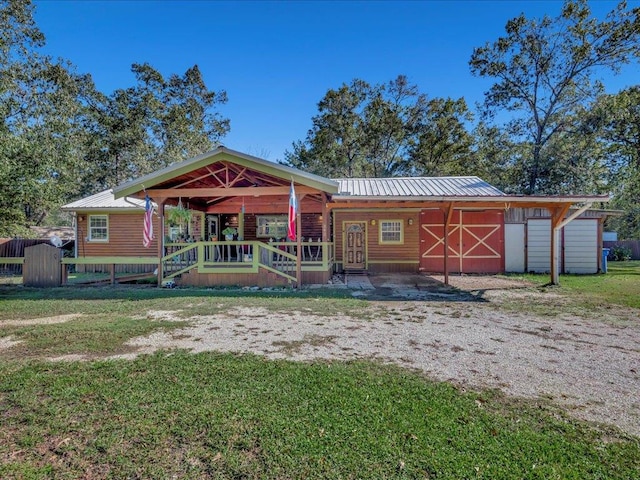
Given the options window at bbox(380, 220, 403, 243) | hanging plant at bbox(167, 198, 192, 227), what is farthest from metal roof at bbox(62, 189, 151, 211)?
window at bbox(380, 220, 403, 243)

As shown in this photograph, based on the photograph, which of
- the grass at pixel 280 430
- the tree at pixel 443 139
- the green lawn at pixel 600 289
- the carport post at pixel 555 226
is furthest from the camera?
the tree at pixel 443 139

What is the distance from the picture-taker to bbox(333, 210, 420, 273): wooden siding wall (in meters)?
12.8

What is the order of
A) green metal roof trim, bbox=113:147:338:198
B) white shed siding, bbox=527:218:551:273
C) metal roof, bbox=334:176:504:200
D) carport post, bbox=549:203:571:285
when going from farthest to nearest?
white shed siding, bbox=527:218:551:273 → metal roof, bbox=334:176:504:200 → carport post, bbox=549:203:571:285 → green metal roof trim, bbox=113:147:338:198

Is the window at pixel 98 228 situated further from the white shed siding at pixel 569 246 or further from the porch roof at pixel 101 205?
the white shed siding at pixel 569 246

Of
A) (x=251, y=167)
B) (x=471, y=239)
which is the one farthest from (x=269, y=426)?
(x=471, y=239)

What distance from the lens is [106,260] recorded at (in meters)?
9.66

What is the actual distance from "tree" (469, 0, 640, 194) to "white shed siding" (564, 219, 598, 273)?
327 inches

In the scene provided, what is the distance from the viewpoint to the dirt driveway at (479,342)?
3.12 metres

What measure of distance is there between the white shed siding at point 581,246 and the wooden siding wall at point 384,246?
5.68m

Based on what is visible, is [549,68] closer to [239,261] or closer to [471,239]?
[471,239]

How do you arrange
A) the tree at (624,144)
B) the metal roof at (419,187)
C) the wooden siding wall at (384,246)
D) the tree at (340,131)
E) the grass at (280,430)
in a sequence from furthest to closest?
the tree at (340,131) < the tree at (624,144) < the wooden siding wall at (384,246) < the metal roof at (419,187) < the grass at (280,430)

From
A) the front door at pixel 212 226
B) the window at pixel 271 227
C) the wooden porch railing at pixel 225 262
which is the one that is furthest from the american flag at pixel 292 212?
the front door at pixel 212 226

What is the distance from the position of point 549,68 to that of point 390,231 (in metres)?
15.8

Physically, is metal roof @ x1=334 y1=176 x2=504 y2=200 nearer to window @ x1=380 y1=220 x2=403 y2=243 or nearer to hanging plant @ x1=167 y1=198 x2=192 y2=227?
window @ x1=380 y1=220 x2=403 y2=243
